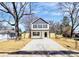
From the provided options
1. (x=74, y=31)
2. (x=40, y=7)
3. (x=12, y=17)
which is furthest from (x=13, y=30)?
(x=74, y=31)

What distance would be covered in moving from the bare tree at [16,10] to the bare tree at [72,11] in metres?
0.89

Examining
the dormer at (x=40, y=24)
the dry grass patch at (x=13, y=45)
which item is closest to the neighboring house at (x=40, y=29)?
the dormer at (x=40, y=24)

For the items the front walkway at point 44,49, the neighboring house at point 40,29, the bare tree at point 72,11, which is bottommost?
the front walkway at point 44,49

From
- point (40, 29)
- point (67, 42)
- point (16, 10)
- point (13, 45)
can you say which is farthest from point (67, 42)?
point (16, 10)

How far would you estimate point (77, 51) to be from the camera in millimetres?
7352

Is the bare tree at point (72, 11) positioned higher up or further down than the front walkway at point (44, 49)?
higher up

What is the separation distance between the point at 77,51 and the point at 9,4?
74.8 inches

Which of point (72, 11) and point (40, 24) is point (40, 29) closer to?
point (40, 24)

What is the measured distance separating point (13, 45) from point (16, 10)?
815mm

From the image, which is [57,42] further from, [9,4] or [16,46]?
[9,4]

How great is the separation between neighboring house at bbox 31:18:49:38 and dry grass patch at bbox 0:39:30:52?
9.5 inches

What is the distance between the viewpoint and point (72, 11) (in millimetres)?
7383

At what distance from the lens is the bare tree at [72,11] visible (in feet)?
23.9

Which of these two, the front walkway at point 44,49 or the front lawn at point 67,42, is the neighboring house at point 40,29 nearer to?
the front walkway at point 44,49
